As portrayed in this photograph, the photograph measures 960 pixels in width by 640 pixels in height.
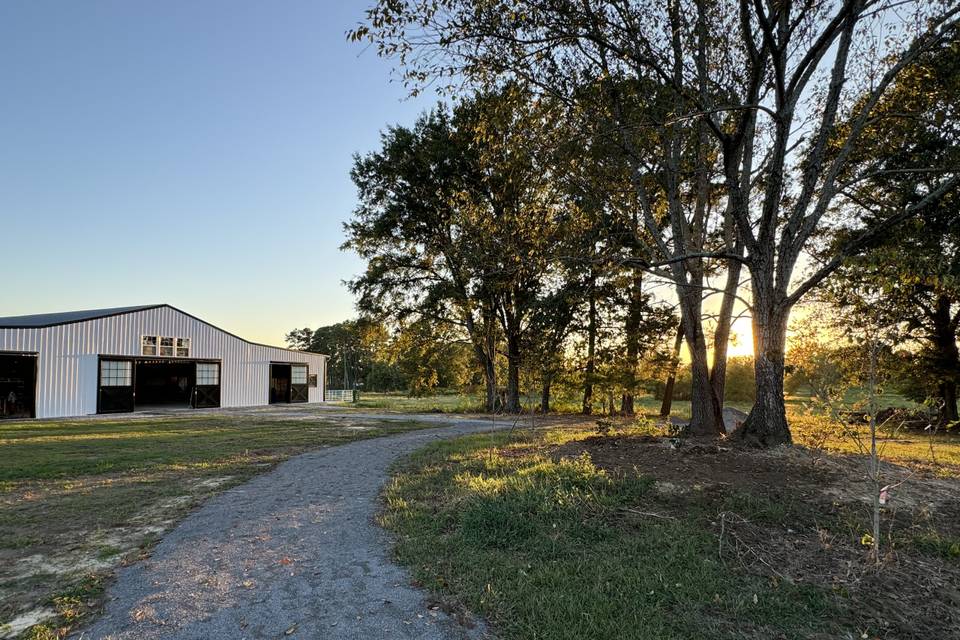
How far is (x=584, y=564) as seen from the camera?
3.92m

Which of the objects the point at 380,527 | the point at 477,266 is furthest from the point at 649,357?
the point at 380,527

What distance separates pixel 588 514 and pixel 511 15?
264 inches

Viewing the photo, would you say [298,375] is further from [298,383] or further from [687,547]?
[687,547]

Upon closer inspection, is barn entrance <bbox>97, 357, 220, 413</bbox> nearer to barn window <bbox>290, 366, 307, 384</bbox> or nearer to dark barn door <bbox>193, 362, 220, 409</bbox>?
dark barn door <bbox>193, 362, 220, 409</bbox>

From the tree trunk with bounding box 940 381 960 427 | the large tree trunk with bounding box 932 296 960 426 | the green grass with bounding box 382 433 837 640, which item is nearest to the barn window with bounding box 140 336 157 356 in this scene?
the green grass with bounding box 382 433 837 640

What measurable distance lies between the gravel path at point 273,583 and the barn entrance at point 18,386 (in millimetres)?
19075

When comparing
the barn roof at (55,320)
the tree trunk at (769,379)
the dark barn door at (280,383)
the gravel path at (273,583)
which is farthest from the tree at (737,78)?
the dark barn door at (280,383)

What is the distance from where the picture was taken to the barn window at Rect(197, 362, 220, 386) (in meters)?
26.0

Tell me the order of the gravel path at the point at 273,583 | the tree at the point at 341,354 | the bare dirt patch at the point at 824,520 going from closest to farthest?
the gravel path at the point at 273,583, the bare dirt patch at the point at 824,520, the tree at the point at 341,354

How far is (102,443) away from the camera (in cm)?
1156

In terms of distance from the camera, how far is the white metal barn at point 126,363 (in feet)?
64.7

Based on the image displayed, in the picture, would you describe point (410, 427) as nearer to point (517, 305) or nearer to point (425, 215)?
point (517, 305)

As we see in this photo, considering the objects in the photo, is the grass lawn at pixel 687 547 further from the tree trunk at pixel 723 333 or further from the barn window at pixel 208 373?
the barn window at pixel 208 373

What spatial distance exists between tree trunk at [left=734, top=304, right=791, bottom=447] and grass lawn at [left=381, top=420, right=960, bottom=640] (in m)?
0.54
